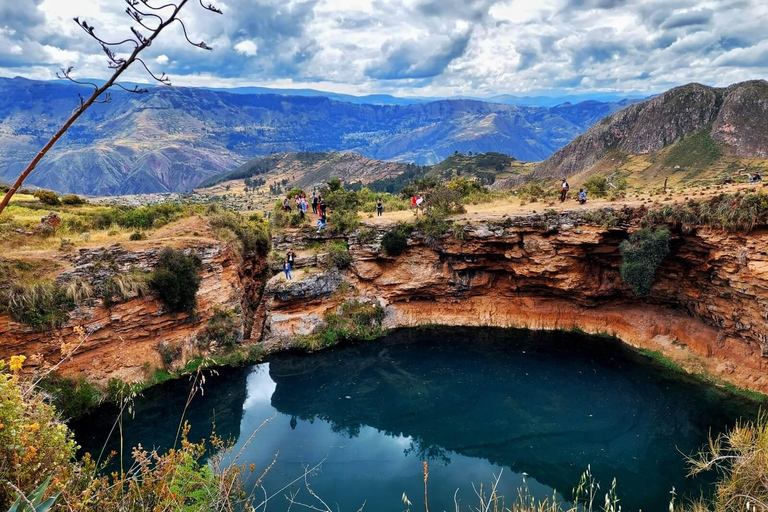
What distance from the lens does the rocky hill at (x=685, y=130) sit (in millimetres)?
70750

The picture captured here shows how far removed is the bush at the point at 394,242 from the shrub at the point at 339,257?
237 centimetres

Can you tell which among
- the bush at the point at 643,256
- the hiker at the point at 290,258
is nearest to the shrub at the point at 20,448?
the hiker at the point at 290,258

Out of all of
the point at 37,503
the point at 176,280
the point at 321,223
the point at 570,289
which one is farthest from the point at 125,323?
the point at 570,289

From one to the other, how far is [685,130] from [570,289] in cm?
7898

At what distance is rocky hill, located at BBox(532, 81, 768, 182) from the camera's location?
70750 mm

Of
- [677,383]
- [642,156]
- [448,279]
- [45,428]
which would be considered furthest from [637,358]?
[642,156]

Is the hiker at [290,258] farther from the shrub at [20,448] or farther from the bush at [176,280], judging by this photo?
the shrub at [20,448]

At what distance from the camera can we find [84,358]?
63.9 ft

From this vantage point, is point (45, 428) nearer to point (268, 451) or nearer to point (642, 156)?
point (268, 451)

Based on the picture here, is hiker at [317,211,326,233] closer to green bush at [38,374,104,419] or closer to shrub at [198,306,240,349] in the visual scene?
shrub at [198,306,240,349]

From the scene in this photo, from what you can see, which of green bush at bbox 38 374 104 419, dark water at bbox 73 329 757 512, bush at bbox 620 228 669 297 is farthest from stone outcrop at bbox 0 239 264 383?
bush at bbox 620 228 669 297

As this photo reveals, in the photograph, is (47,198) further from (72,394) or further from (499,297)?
(499,297)

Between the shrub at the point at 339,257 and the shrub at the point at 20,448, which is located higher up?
the shrub at the point at 20,448

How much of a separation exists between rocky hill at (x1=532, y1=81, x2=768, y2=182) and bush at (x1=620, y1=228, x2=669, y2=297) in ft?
206
